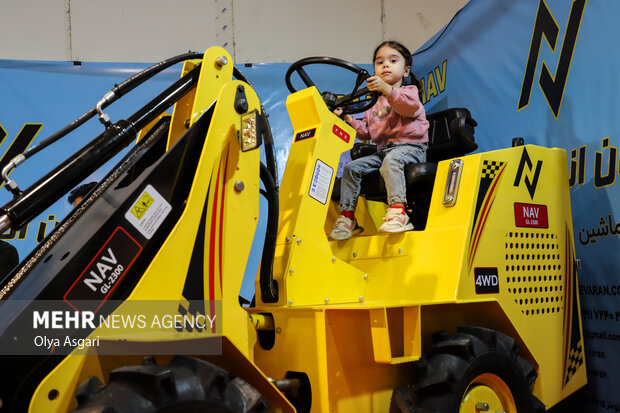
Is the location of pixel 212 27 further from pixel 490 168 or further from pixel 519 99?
pixel 490 168

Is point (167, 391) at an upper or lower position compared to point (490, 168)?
lower

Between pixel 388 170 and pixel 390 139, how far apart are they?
0.43m

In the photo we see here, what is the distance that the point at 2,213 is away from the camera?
1.88 metres

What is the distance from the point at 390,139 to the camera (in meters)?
3.36

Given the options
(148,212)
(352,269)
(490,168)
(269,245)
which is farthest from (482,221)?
(148,212)

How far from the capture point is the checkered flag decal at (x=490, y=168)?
9.40 feet

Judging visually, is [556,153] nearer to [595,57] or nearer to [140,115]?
[595,57]

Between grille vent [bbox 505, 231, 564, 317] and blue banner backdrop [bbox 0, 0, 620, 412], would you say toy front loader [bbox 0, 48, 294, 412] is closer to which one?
grille vent [bbox 505, 231, 564, 317]

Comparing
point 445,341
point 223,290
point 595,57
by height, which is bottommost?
point 445,341

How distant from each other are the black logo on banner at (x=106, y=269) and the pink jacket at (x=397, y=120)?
65.0 inches

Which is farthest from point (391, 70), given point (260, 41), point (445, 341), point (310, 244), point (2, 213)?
point (260, 41)

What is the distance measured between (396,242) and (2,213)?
1.84 metres

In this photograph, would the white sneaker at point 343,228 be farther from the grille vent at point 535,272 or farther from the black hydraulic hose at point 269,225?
the grille vent at point 535,272

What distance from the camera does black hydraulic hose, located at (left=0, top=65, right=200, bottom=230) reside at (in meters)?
1.91
